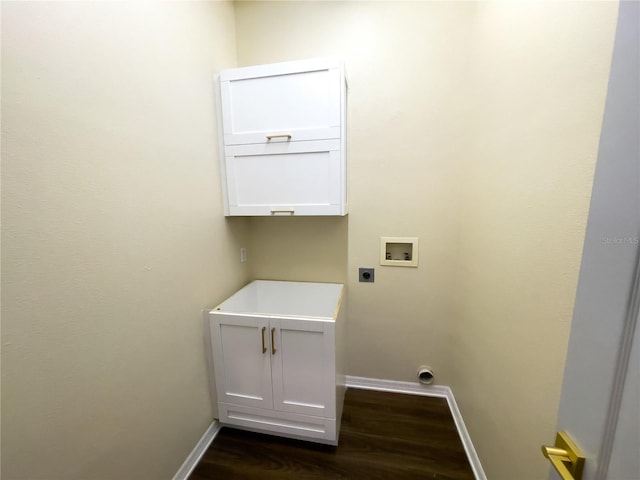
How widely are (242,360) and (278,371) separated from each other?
0.76 feet

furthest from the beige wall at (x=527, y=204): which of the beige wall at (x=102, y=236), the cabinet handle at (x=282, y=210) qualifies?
the beige wall at (x=102, y=236)

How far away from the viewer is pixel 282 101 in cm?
147

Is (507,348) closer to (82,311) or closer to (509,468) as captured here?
(509,468)

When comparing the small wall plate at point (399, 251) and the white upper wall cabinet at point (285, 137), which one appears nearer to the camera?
the white upper wall cabinet at point (285, 137)

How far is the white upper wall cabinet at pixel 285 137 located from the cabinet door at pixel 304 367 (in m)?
0.71

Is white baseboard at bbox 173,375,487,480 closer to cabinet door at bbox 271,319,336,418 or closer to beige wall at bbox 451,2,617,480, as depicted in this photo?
beige wall at bbox 451,2,617,480

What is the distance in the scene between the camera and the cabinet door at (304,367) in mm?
1354

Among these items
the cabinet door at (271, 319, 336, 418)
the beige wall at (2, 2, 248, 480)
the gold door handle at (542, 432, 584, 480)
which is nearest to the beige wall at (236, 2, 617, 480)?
the gold door handle at (542, 432, 584, 480)

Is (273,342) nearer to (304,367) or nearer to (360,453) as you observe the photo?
(304,367)

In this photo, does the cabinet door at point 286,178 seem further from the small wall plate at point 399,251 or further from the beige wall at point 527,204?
the beige wall at point 527,204

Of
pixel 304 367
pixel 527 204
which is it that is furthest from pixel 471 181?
pixel 304 367

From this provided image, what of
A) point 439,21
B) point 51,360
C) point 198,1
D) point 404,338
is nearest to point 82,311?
point 51,360

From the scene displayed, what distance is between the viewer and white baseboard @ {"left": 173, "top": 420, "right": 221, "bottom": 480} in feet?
4.28

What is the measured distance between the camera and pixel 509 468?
101 cm
